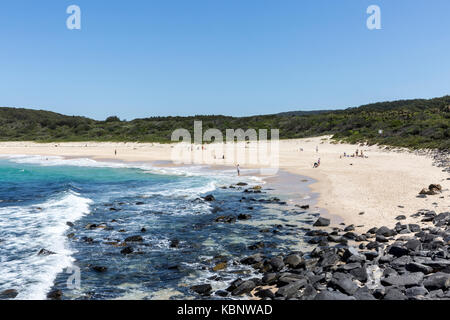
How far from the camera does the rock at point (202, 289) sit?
9.24 meters

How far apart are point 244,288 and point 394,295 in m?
3.57

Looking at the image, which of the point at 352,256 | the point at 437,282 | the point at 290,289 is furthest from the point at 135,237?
the point at 437,282

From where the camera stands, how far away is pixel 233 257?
1180 centimetres

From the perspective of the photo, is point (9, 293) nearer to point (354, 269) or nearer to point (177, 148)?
point (354, 269)

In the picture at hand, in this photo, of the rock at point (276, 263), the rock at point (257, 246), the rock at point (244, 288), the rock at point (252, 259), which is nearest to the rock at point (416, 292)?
the rock at point (276, 263)

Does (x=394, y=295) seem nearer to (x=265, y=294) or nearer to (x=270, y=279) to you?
(x=265, y=294)

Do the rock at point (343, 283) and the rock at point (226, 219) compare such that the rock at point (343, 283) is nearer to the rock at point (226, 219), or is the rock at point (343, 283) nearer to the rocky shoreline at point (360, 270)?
the rocky shoreline at point (360, 270)

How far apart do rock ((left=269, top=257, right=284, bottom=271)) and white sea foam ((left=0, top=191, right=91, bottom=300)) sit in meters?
6.40

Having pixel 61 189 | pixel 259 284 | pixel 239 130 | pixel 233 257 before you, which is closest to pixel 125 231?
pixel 233 257

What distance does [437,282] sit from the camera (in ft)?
25.9

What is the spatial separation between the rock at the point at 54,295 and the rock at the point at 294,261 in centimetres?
644

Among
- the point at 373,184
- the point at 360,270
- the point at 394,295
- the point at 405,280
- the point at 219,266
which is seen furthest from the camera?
the point at 373,184

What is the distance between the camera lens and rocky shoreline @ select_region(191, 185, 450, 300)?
792cm

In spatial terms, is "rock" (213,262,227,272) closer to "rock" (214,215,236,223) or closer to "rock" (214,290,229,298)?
"rock" (214,290,229,298)
